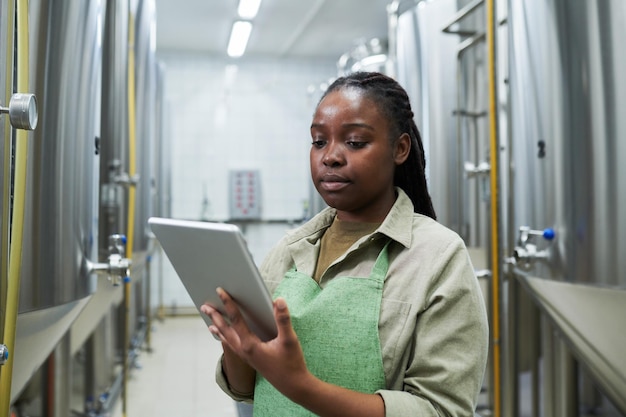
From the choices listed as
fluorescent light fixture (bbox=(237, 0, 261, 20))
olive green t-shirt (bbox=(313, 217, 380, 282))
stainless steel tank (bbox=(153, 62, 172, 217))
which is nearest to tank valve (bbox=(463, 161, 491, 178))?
olive green t-shirt (bbox=(313, 217, 380, 282))

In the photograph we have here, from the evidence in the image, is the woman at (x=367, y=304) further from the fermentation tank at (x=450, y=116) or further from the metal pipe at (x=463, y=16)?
the fermentation tank at (x=450, y=116)

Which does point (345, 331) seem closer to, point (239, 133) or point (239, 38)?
point (239, 38)

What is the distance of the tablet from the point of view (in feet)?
2.34

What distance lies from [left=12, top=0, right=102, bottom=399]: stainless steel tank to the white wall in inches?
172

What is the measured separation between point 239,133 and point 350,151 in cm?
548

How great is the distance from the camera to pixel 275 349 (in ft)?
2.42

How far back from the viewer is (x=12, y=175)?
1.17 meters

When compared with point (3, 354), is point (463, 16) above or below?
above

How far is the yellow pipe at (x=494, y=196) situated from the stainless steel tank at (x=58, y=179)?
1.34m

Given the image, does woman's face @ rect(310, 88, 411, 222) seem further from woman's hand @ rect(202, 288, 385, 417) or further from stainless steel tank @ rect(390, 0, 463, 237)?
stainless steel tank @ rect(390, 0, 463, 237)

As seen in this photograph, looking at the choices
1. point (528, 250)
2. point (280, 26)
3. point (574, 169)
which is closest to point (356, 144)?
point (574, 169)

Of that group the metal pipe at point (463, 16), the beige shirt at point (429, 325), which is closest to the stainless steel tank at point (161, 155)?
the metal pipe at point (463, 16)

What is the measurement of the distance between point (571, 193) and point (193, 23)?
448 centimetres

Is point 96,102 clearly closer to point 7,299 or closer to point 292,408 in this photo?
point 7,299
